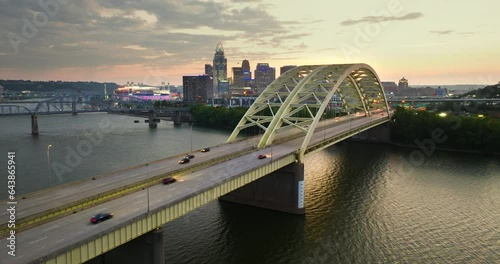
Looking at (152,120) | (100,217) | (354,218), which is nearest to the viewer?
(100,217)

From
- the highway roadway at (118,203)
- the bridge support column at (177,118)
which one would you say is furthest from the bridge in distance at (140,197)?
the bridge support column at (177,118)

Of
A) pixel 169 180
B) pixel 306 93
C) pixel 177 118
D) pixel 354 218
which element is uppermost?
pixel 306 93

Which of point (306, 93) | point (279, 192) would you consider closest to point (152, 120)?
point (306, 93)

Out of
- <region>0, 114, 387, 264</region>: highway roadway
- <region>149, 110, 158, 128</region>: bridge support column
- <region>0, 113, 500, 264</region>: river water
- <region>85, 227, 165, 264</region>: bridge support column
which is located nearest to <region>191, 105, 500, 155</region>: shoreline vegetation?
<region>0, 113, 500, 264</region>: river water

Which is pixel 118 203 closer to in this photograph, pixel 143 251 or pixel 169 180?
pixel 143 251

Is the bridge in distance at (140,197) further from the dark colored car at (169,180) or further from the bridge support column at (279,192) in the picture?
the dark colored car at (169,180)

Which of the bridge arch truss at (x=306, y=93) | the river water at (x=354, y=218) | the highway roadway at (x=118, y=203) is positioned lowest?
the river water at (x=354, y=218)

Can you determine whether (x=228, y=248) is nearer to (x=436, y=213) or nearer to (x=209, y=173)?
(x=209, y=173)
